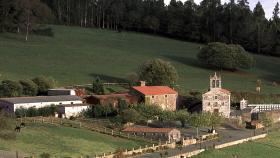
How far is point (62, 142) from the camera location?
54031mm

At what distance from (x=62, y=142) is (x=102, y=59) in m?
59.3

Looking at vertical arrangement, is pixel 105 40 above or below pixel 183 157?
above

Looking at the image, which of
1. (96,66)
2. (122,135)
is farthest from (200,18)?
(122,135)

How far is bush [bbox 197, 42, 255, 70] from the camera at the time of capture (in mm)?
115375

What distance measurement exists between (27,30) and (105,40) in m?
21.3

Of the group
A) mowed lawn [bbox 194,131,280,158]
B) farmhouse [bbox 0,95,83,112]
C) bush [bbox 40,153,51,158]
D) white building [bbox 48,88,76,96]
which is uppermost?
white building [bbox 48,88,76,96]

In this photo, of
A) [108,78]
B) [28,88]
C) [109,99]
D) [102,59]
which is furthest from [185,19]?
[28,88]

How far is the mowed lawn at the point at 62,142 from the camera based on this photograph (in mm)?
49750

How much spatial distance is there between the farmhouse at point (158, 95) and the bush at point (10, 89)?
15.0m

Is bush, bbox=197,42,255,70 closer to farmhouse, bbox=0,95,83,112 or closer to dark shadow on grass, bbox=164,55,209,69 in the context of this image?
dark shadow on grass, bbox=164,55,209,69

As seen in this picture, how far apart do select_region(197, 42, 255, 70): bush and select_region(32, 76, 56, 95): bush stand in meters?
42.4

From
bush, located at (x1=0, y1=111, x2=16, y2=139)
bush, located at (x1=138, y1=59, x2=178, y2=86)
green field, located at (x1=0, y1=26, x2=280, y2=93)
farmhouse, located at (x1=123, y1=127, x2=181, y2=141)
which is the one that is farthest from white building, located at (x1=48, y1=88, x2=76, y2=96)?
bush, located at (x1=0, y1=111, x2=16, y2=139)

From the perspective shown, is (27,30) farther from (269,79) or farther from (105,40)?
(269,79)

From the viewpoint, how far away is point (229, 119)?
80.0 m
